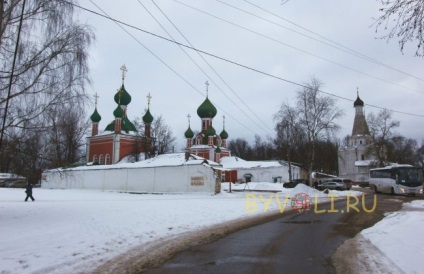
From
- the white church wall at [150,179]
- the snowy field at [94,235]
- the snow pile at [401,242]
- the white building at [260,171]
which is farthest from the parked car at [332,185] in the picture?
the snow pile at [401,242]

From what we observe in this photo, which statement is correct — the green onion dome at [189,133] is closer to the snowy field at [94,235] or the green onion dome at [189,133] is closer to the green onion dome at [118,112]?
the green onion dome at [118,112]

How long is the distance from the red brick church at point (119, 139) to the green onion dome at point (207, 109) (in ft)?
31.1

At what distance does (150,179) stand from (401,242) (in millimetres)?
33168

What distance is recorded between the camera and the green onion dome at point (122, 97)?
2525 inches

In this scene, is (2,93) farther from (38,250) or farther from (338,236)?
(338,236)

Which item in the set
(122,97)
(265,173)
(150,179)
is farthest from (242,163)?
(150,179)

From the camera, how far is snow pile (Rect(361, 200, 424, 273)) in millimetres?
7789

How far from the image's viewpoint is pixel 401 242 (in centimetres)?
1006

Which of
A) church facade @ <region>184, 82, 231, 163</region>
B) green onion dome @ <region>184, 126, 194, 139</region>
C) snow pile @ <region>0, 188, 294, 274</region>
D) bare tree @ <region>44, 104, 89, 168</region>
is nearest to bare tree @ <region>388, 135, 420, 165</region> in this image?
church facade @ <region>184, 82, 231, 163</region>

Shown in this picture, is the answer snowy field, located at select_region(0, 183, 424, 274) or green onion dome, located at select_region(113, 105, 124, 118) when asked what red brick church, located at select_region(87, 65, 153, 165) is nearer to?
green onion dome, located at select_region(113, 105, 124, 118)

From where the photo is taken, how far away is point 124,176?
43.6 meters

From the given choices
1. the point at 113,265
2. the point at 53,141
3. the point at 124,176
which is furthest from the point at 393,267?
the point at 124,176

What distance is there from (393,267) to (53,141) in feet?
37.0

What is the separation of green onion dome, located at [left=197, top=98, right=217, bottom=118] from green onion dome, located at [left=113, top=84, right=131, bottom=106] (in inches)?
550
